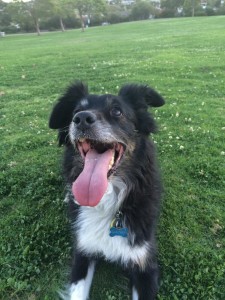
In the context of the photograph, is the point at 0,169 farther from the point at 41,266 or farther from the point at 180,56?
the point at 180,56

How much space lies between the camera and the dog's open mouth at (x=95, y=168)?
3729mm

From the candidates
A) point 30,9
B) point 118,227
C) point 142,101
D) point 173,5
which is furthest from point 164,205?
point 173,5

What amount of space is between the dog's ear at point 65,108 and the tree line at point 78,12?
62.1m

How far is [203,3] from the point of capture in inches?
3366

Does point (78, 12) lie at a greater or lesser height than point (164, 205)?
lesser

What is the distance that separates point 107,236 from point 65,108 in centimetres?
183

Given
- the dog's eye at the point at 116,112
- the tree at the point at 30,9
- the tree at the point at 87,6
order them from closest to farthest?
the dog's eye at the point at 116,112 → the tree at the point at 30,9 → the tree at the point at 87,6

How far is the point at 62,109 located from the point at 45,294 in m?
2.39

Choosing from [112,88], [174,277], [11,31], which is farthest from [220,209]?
[11,31]

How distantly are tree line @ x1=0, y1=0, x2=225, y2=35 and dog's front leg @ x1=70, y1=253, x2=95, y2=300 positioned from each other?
208 ft

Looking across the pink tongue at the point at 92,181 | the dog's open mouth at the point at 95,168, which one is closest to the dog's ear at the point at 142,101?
the dog's open mouth at the point at 95,168

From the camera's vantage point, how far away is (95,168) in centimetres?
373

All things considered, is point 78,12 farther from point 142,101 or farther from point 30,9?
point 142,101

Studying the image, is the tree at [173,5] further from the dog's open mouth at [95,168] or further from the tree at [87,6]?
the dog's open mouth at [95,168]
